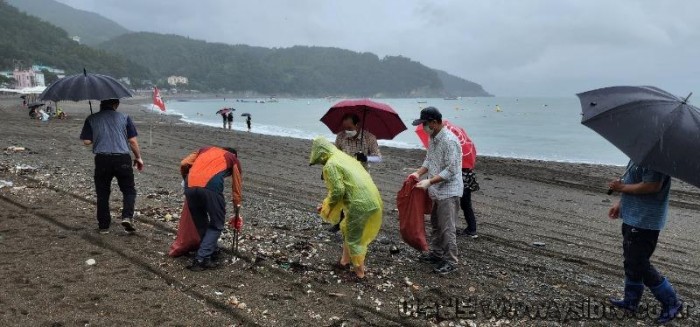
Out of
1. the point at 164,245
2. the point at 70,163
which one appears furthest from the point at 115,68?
the point at 164,245

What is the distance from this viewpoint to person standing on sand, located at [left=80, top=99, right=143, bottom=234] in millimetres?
5906

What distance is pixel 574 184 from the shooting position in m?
15.8

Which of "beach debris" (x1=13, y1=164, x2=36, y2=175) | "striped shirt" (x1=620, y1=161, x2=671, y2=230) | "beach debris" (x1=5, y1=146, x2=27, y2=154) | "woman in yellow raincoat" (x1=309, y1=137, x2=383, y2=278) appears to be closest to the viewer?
"striped shirt" (x1=620, y1=161, x2=671, y2=230)

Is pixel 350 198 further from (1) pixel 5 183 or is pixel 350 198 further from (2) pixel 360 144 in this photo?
(1) pixel 5 183

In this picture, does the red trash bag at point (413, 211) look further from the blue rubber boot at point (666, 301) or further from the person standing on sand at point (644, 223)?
the blue rubber boot at point (666, 301)

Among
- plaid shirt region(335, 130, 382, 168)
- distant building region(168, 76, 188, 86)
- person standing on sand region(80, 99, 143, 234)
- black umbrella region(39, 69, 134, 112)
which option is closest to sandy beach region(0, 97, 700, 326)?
person standing on sand region(80, 99, 143, 234)

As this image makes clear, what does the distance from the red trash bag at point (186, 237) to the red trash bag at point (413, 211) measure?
2464 millimetres

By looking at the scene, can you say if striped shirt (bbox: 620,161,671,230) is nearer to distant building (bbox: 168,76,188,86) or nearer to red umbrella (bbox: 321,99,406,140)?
red umbrella (bbox: 321,99,406,140)

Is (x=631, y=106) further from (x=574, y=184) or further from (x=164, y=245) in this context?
(x=574, y=184)

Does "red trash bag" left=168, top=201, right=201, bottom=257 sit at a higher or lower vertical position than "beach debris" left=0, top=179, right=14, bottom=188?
higher

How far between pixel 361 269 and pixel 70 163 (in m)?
10.3

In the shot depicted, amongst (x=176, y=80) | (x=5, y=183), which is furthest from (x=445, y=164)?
(x=176, y=80)

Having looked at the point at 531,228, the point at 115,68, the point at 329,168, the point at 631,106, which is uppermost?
the point at 115,68

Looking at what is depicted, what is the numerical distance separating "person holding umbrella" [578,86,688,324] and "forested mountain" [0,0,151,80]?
109237mm
